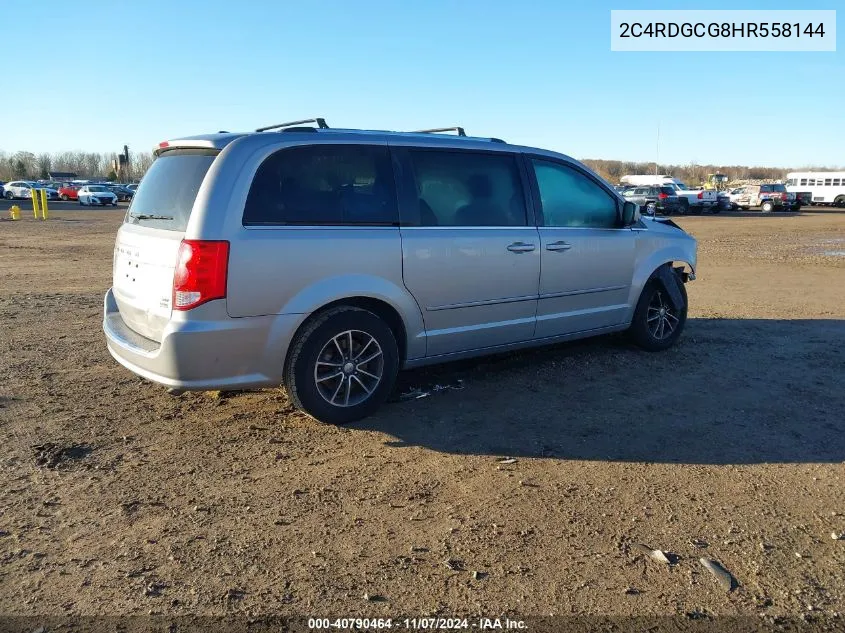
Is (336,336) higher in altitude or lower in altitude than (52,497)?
higher

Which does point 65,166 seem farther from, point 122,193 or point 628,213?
point 628,213

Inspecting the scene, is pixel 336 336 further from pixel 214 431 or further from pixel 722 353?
pixel 722 353

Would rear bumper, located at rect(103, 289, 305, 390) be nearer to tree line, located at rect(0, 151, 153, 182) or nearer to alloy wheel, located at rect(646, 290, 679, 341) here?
alloy wheel, located at rect(646, 290, 679, 341)

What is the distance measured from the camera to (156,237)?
174 inches

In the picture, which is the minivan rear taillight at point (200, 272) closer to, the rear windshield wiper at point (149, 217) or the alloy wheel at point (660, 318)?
the rear windshield wiper at point (149, 217)

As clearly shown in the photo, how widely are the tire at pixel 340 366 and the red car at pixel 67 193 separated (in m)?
59.0

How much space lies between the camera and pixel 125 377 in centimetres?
569

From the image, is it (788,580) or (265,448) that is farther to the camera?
(265,448)

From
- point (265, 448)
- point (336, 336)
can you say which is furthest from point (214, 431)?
point (336, 336)

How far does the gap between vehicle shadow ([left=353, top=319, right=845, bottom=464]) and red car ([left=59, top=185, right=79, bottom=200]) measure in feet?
191

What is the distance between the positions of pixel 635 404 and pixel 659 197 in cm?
3700

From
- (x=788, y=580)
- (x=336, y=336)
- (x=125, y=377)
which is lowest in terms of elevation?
(x=788, y=580)

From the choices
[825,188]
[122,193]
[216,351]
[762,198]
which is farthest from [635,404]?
[122,193]

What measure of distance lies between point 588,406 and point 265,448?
2.32 m
